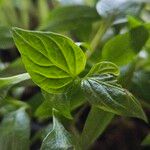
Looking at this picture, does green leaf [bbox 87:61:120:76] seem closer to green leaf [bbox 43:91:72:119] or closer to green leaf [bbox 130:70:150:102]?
green leaf [bbox 43:91:72:119]

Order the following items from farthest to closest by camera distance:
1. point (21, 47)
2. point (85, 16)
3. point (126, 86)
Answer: point (85, 16), point (126, 86), point (21, 47)

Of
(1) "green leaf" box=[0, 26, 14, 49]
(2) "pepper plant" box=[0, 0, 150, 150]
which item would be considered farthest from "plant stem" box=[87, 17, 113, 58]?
(1) "green leaf" box=[0, 26, 14, 49]

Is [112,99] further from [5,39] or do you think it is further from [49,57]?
[5,39]

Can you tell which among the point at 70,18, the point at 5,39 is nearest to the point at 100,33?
the point at 70,18

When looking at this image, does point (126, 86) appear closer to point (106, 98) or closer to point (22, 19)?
Result: point (106, 98)

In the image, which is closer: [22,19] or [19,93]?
[19,93]

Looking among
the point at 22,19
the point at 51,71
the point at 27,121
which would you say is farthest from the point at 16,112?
the point at 22,19
